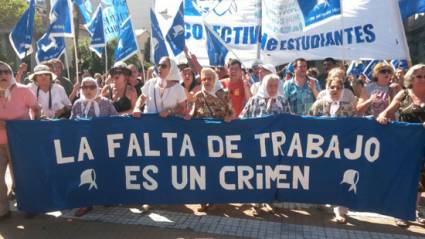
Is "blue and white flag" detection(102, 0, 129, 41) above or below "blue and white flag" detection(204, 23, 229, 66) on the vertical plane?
above

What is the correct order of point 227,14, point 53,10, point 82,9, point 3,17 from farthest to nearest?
point 3,17, point 82,9, point 53,10, point 227,14

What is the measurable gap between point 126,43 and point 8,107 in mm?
2776

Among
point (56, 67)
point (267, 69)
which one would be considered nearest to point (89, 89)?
point (267, 69)

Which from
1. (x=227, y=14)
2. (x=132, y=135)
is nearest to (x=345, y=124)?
(x=132, y=135)

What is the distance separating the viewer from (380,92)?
17.2ft

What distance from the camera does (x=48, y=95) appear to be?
5.47 metres

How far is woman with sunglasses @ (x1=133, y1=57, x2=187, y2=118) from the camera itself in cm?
482

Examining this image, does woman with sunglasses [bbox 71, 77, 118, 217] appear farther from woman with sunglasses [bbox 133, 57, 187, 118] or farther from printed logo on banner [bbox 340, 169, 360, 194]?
printed logo on banner [bbox 340, 169, 360, 194]

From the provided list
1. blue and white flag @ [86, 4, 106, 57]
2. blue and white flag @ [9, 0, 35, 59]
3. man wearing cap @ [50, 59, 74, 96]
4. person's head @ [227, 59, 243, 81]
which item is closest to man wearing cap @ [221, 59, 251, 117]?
person's head @ [227, 59, 243, 81]

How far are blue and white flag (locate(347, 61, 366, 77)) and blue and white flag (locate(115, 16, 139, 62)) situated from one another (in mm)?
4331

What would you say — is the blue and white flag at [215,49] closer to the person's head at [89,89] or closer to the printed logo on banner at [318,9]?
the printed logo on banner at [318,9]

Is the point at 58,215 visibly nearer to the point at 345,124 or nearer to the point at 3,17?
the point at 345,124

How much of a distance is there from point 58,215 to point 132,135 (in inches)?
49.9

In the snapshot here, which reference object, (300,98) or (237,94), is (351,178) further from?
(237,94)
